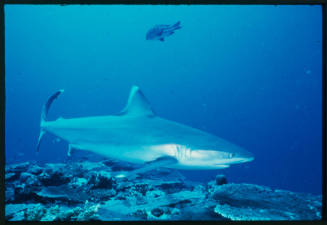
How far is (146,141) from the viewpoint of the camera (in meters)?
3.95

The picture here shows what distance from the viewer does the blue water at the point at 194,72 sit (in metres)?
60.4

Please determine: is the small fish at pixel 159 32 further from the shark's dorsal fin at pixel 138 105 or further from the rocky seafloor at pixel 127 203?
the rocky seafloor at pixel 127 203

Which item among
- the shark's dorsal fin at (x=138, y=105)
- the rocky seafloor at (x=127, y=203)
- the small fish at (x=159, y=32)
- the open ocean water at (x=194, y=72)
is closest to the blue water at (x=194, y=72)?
the open ocean water at (x=194, y=72)

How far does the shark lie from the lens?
3589 mm

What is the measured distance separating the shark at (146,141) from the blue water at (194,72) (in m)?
43.9

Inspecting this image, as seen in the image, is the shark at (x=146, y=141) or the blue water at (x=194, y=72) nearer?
the shark at (x=146, y=141)

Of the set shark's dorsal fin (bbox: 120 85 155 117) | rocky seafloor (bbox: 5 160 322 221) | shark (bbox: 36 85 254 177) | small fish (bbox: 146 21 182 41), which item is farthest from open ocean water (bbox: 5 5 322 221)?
shark (bbox: 36 85 254 177)

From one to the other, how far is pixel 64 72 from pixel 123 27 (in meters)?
48.6

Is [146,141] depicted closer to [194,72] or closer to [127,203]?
[127,203]

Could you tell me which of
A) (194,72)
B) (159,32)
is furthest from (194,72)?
(159,32)

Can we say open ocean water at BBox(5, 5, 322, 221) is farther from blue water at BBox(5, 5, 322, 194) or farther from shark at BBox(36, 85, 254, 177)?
shark at BBox(36, 85, 254, 177)

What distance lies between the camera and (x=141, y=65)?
10675 centimetres
